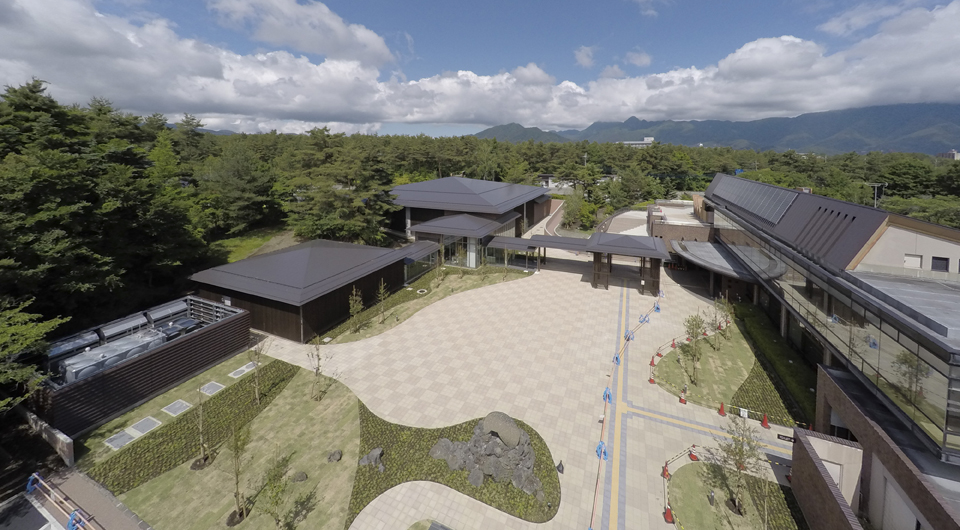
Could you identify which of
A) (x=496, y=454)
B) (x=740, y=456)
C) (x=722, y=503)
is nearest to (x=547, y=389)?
(x=496, y=454)

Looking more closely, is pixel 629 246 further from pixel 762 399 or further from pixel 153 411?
pixel 153 411

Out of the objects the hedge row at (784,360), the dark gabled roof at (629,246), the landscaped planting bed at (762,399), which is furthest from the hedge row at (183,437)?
the hedge row at (784,360)

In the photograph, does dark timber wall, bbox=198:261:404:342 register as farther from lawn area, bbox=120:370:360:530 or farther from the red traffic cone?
the red traffic cone

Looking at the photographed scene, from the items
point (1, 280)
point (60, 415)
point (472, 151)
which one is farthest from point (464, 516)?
point (472, 151)

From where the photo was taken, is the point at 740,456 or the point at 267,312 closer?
the point at 740,456

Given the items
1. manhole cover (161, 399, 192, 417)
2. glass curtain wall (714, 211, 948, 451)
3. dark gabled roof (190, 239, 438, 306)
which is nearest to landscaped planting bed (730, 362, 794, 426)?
glass curtain wall (714, 211, 948, 451)

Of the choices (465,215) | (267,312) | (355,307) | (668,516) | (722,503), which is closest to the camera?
(668,516)
